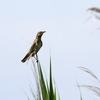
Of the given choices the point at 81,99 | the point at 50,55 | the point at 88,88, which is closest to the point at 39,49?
the point at 50,55

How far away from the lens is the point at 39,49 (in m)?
6.90

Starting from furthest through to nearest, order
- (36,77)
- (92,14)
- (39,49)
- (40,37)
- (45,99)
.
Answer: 1. (40,37)
2. (39,49)
3. (45,99)
4. (36,77)
5. (92,14)

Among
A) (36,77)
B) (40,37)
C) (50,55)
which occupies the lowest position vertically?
(36,77)

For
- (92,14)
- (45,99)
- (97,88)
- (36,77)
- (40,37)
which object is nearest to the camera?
(92,14)

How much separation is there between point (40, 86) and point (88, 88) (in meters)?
0.89

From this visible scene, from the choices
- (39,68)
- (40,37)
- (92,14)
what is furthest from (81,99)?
(40,37)

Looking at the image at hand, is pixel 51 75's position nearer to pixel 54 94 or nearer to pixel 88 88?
pixel 54 94

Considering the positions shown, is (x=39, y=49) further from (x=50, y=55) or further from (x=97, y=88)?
(x=97, y=88)

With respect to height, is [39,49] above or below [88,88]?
above

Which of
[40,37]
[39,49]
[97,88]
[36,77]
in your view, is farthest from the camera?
[40,37]

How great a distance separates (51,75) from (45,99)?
0.31m

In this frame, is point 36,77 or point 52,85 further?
point 52,85

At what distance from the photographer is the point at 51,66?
14.8ft

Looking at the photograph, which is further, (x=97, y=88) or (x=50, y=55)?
Result: (x=50, y=55)
